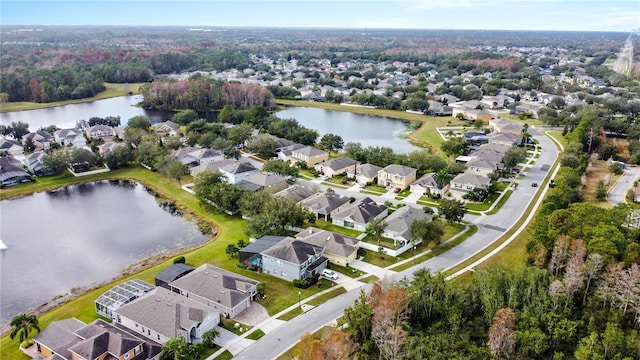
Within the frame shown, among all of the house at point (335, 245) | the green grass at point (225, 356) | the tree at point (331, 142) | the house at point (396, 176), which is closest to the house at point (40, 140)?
the tree at point (331, 142)

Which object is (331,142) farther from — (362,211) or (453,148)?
(362,211)

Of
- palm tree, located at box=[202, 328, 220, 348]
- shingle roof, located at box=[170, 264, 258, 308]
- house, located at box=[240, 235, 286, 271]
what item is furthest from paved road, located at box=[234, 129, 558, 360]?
house, located at box=[240, 235, 286, 271]

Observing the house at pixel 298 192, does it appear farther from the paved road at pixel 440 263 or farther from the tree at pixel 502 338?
the tree at pixel 502 338

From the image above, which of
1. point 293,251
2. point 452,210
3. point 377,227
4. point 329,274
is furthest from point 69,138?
point 452,210

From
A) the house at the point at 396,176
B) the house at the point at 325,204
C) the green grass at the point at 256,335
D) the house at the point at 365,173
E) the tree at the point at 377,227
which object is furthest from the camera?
the house at the point at 365,173

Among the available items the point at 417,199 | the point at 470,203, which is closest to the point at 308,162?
the point at 417,199
